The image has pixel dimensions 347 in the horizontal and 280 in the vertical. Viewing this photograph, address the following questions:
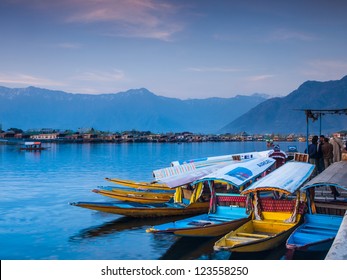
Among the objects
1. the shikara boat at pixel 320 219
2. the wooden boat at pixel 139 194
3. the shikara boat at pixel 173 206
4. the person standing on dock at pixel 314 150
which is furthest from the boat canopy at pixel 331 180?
the wooden boat at pixel 139 194

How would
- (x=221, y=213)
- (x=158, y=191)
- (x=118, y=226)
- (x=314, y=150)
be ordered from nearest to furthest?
(x=221, y=213) < (x=118, y=226) < (x=314, y=150) < (x=158, y=191)

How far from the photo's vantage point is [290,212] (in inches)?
467

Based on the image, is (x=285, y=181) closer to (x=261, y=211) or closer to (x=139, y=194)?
(x=261, y=211)

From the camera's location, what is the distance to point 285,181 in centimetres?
1195

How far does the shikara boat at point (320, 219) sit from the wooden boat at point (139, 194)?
6964 mm

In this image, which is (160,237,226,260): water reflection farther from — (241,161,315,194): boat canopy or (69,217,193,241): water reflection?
(69,217,193,241): water reflection

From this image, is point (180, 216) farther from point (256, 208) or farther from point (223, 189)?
point (256, 208)

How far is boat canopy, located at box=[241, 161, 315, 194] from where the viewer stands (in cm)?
1126

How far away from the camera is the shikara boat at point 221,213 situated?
36.5ft

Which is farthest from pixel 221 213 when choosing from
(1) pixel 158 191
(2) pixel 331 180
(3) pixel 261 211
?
(1) pixel 158 191

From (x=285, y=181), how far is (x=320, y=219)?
1.38 meters

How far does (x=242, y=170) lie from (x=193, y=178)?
5.81 feet
